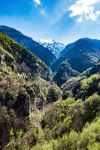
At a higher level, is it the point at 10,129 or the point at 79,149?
the point at 10,129

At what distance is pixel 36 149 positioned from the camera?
15912 cm

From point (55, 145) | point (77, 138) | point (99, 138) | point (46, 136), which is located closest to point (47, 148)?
point (55, 145)

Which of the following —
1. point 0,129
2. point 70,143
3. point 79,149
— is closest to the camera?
point 79,149

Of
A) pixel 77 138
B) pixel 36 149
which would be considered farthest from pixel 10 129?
pixel 77 138

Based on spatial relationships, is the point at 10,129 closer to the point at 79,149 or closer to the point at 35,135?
the point at 35,135

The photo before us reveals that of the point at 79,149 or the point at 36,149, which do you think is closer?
the point at 79,149

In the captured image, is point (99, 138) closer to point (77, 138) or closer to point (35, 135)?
point (77, 138)

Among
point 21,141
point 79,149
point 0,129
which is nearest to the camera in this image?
point 79,149

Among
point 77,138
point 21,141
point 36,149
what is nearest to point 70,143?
point 77,138

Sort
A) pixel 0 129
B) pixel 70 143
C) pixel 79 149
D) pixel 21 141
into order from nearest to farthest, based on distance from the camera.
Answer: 1. pixel 79 149
2. pixel 70 143
3. pixel 21 141
4. pixel 0 129

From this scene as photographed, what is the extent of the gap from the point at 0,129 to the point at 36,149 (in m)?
46.5

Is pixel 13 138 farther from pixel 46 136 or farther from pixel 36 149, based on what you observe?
pixel 36 149

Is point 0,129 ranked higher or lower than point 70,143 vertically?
higher

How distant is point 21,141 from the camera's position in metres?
186
